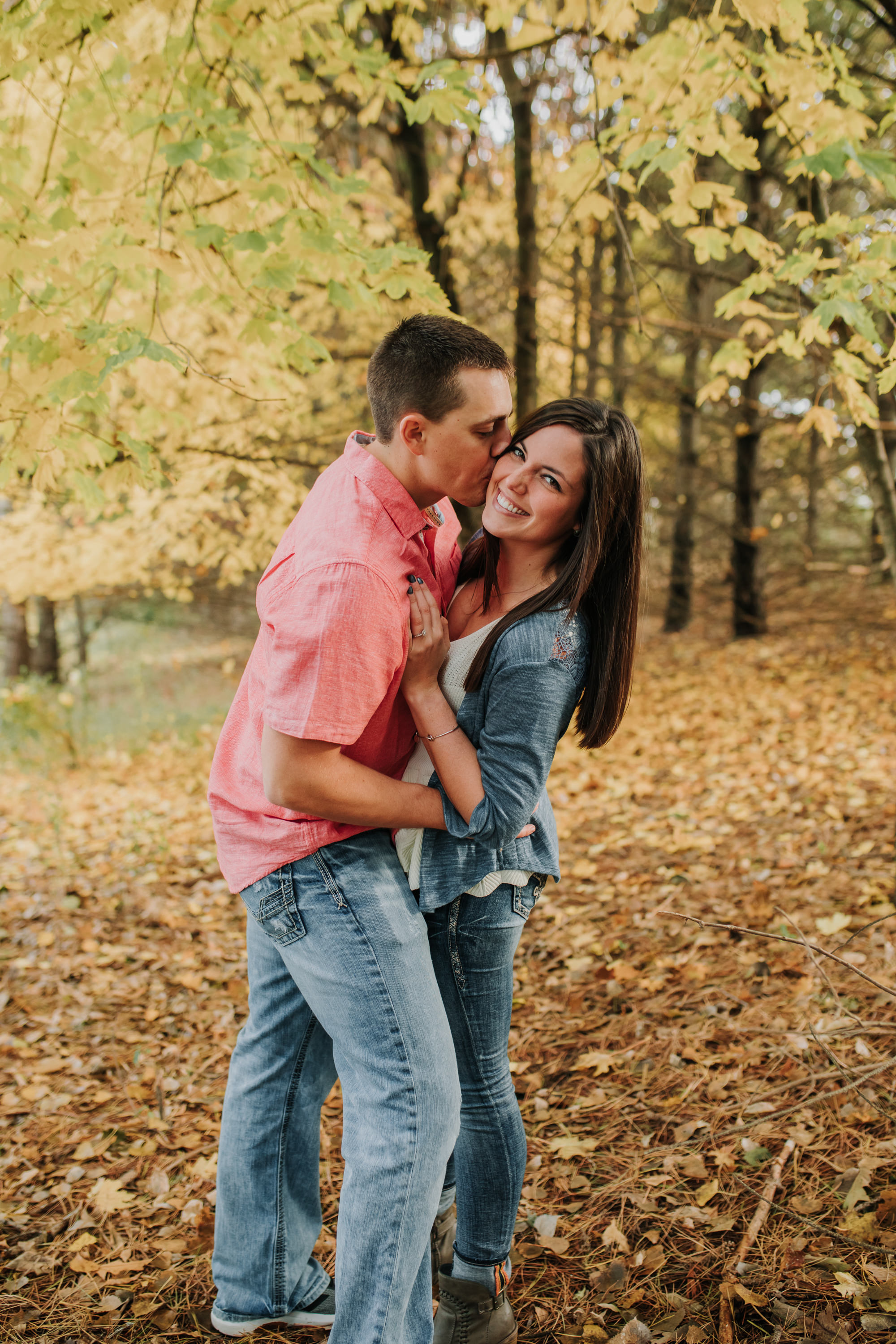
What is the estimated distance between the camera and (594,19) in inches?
125

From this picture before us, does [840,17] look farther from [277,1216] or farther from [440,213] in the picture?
[277,1216]

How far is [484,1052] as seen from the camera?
191cm

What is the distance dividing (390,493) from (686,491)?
29.7 ft

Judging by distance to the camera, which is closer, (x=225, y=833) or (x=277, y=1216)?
(x=225, y=833)

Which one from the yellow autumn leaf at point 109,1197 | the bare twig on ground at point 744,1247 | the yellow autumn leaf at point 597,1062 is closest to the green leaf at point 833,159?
the bare twig on ground at point 744,1247

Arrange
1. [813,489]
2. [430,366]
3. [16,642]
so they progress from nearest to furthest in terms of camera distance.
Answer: [430,366], [813,489], [16,642]

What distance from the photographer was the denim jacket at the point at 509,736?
5.52 ft

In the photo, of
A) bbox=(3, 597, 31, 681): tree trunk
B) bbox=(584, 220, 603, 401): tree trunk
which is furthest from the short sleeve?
bbox=(3, 597, 31, 681): tree trunk

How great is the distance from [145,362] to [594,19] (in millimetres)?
2397

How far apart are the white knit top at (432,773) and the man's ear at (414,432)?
408 mm

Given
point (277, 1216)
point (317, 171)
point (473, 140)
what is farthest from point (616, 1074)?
point (473, 140)

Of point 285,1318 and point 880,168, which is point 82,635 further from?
point 880,168

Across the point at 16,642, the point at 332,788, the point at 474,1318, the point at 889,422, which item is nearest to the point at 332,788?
the point at 332,788

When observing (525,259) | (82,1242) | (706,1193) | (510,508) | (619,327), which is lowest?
(82,1242)
